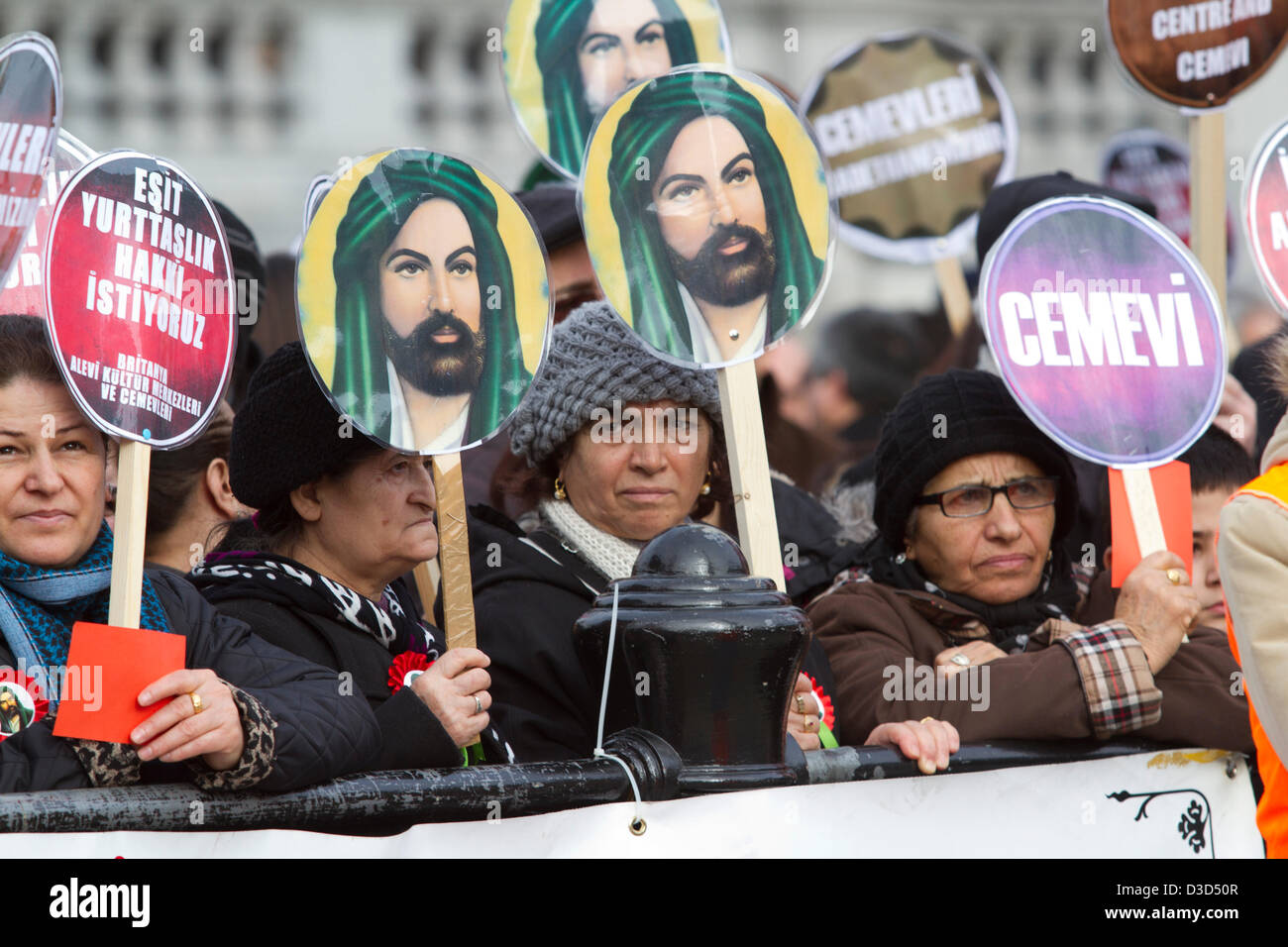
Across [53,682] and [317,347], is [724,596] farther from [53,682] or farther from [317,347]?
[53,682]

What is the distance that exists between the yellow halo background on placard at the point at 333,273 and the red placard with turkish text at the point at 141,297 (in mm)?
121

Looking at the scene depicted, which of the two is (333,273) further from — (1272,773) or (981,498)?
(1272,773)

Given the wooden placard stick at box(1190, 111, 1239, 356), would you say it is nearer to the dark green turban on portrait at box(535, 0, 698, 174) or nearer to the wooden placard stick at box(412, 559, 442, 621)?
the dark green turban on portrait at box(535, 0, 698, 174)

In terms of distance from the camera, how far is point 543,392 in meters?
3.53

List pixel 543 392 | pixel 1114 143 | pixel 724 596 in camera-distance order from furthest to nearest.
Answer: pixel 1114 143 → pixel 543 392 → pixel 724 596

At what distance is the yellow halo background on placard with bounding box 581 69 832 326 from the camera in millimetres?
3188

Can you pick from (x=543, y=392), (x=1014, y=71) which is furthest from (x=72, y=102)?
(x=543, y=392)

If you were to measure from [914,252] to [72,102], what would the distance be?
26.4m

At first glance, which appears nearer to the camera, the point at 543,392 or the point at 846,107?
the point at 543,392

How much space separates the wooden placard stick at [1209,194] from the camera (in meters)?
4.14

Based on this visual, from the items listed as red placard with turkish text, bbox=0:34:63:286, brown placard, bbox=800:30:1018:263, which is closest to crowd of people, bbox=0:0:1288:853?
red placard with turkish text, bbox=0:34:63:286

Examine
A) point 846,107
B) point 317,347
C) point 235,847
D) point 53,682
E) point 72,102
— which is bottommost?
point 235,847

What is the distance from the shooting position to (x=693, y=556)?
2.85 m

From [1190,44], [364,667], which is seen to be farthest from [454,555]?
[1190,44]
